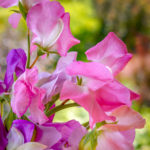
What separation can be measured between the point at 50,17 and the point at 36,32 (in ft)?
0.06

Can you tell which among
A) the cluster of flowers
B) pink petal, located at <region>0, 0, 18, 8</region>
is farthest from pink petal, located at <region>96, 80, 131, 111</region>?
pink petal, located at <region>0, 0, 18, 8</region>

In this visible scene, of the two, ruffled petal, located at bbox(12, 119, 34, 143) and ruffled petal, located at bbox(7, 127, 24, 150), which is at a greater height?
ruffled petal, located at bbox(12, 119, 34, 143)

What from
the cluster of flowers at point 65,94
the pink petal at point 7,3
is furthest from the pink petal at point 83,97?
the pink petal at point 7,3

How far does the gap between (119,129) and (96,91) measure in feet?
0.17

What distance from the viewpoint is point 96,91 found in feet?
0.91

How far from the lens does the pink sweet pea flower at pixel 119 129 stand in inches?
11.9

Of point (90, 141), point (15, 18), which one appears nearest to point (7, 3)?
point (15, 18)

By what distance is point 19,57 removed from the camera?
335 mm

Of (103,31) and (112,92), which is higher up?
(112,92)

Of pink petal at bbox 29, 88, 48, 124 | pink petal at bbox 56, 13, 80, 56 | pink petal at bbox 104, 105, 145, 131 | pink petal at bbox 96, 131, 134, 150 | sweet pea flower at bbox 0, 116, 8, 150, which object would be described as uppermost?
pink petal at bbox 56, 13, 80, 56

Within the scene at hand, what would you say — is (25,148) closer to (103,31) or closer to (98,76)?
(98,76)

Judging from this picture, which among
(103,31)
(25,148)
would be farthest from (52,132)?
(103,31)

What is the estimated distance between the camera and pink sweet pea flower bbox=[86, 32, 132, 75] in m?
0.29

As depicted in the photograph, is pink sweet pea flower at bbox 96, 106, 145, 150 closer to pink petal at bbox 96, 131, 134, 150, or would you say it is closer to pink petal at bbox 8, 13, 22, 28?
pink petal at bbox 96, 131, 134, 150
